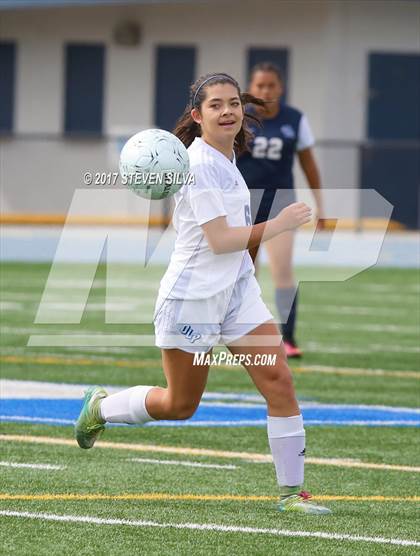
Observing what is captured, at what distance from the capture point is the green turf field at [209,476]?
19.4ft

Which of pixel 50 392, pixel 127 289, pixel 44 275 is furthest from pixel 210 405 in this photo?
pixel 44 275

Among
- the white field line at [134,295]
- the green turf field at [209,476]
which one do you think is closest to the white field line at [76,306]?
the white field line at [134,295]

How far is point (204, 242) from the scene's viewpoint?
6559mm

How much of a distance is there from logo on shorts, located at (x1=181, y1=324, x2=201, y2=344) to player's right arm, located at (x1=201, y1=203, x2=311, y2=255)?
1.10 ft

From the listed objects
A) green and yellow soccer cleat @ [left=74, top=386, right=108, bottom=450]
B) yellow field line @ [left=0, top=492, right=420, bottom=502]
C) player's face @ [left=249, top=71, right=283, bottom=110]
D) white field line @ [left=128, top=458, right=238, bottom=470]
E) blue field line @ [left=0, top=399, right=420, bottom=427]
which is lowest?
blue field line @ [left=0, top=399, right=420, bottom=427]

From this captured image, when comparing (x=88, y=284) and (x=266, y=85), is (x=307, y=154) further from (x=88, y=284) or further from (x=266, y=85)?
(x=88, y=284)

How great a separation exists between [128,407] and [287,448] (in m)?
0.75

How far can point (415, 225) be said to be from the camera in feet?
78.1

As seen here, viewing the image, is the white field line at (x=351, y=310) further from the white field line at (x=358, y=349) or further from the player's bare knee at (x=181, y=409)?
the player's bare knee at (x=181, y=409)

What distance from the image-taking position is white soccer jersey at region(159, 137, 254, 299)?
6.53 metres

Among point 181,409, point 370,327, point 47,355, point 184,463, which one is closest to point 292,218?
point 181,409

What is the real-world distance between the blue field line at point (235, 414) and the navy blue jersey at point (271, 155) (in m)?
2.37

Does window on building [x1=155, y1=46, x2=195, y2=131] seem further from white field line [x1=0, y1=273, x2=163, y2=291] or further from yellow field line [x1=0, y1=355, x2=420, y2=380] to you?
yellow field line [x1=0, y1=355, x2=420, y2=380]

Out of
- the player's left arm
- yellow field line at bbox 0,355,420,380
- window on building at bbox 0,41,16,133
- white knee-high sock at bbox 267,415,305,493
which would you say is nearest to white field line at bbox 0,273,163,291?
yellow field line at bbox 0,355,420,380
